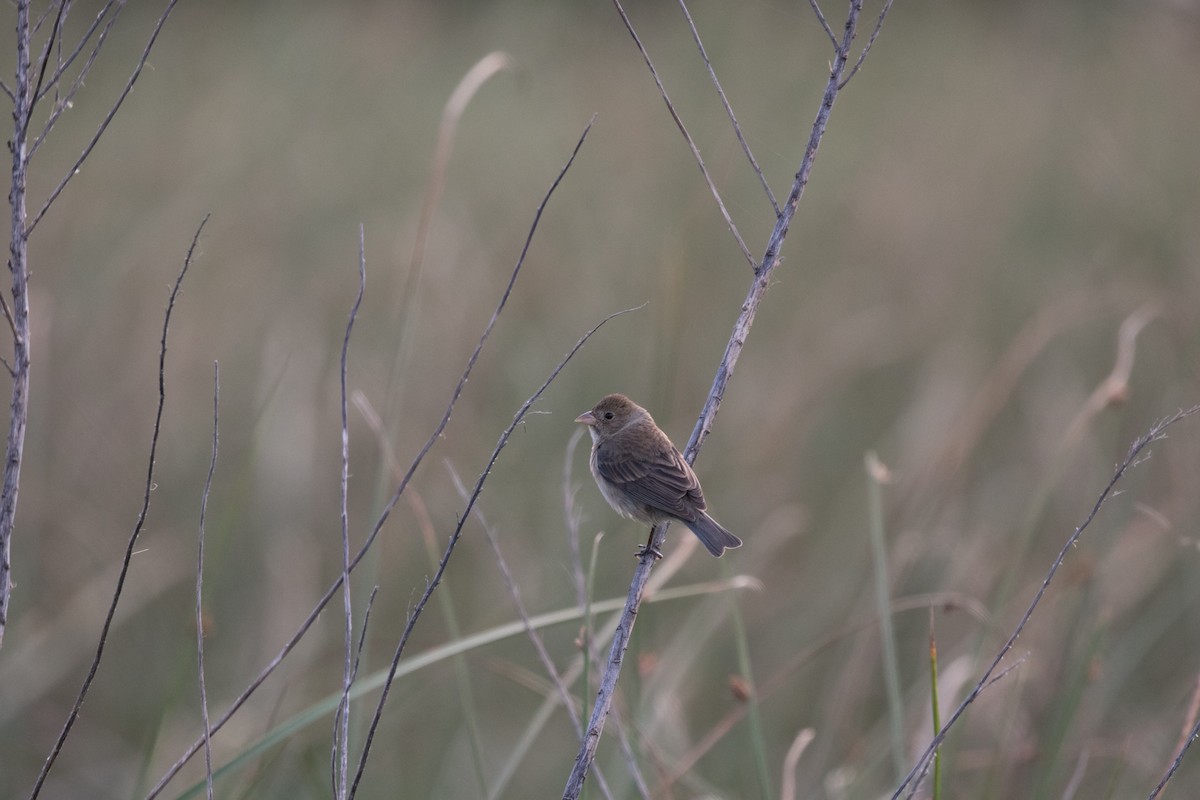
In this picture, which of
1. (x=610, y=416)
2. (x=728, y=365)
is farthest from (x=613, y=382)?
(x=728, y=365)

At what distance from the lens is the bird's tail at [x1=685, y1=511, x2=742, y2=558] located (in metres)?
2.69

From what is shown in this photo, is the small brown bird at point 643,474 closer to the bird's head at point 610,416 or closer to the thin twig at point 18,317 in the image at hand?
the bird's head at point 610,416

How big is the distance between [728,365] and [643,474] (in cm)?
155

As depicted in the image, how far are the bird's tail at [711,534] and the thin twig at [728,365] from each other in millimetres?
989

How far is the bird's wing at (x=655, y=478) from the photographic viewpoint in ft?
9.62

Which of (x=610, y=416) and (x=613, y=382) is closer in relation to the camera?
(x=610, y=416)

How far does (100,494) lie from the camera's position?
171 inches

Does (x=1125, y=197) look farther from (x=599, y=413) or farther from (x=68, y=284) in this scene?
(x=68, y=284)

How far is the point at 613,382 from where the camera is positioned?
196 inches

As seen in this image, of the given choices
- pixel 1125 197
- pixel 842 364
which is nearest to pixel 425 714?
pixel 842 364

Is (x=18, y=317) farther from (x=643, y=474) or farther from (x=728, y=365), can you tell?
(x=643, y=474)

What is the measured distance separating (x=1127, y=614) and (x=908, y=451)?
1.00 m

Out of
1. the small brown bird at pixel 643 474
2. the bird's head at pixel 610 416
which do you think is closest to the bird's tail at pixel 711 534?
the small brown bird at pixel 643 474

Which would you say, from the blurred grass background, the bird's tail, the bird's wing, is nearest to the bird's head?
the bird's wing
